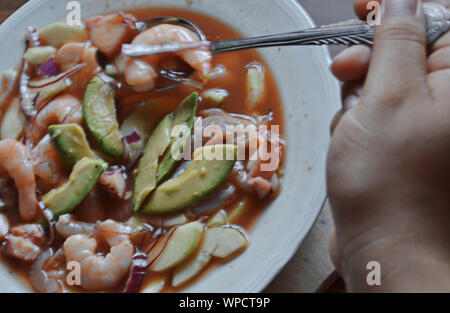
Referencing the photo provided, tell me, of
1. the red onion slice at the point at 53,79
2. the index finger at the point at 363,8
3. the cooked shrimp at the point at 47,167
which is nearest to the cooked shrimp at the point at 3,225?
the cooked shrimp at the point at 47,167

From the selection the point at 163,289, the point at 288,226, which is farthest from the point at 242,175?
the point at 163,289

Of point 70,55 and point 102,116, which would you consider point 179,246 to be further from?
point 70,55

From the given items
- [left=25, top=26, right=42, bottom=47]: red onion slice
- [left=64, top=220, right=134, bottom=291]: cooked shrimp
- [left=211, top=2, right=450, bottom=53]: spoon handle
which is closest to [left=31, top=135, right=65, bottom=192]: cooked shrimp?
[left=64, top=220, right=134, bottom=291]: cooked shrimp

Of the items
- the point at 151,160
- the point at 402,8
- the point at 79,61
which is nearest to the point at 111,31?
the point at 79,61

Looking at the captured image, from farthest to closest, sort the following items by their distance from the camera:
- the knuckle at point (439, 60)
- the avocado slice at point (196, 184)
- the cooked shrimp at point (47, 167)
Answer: the cooked shrimp at point (47, 167)
the avocado slice at point (196, 184)
the knuckle at point (439, 60)

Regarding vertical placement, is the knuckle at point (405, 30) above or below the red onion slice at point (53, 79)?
above

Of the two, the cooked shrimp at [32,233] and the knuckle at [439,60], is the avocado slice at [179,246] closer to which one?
the cooked shrimp at [32,233]
